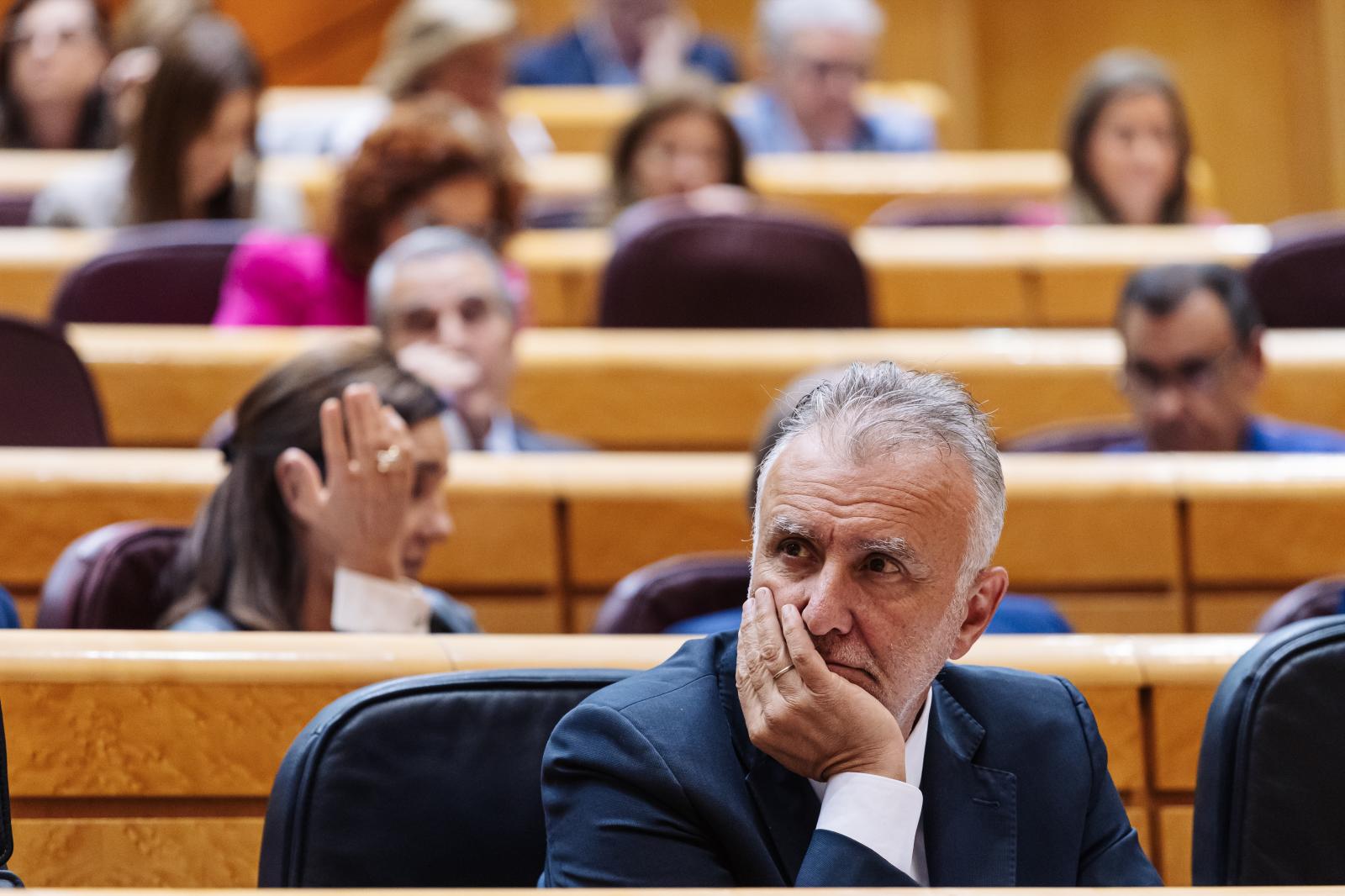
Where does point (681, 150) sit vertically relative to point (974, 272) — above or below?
above

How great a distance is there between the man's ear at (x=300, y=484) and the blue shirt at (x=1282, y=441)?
553 millimetres

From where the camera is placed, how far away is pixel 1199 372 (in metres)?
1.13

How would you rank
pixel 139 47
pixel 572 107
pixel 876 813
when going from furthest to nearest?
pixel 572 107, pixel 139 47, pixel 876 813

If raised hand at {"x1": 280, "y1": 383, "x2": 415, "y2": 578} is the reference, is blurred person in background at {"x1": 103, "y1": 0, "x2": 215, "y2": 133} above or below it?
above

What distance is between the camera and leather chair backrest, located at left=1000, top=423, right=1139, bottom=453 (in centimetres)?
112

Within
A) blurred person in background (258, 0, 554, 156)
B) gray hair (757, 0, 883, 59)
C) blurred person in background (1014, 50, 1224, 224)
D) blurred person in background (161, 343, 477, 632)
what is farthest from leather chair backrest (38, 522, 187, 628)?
gray hair (757, 0, 883, 59)

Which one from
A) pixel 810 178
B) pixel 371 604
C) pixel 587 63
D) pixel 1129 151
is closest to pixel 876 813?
pixel 371 604

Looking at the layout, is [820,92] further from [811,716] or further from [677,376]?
[811,716]

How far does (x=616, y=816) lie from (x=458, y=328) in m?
0.64

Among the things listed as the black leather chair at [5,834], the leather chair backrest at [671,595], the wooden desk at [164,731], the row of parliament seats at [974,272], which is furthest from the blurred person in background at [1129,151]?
the black leather chair at [5,834]

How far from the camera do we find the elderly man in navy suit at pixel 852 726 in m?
0.48

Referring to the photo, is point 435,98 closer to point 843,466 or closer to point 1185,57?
point 843,466

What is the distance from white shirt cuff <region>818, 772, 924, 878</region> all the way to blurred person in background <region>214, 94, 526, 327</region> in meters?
0.83

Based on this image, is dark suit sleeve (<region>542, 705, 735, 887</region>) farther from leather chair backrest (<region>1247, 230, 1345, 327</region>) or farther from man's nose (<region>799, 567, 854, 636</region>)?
leather chair backrest (<region>1247, 230, 1345, 327</region>)
